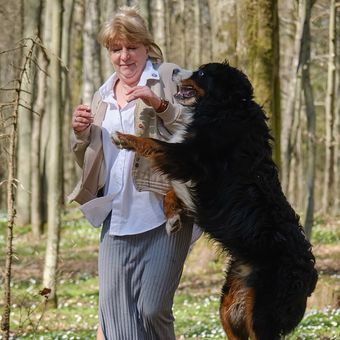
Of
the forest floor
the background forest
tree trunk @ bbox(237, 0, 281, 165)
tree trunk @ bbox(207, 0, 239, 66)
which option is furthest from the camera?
tree trunk @ bbox(207, 0, 239, 66)

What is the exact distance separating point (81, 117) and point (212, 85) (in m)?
0.95

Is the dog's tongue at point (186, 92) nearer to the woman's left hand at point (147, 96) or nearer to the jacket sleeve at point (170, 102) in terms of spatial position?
the jacket sleeve at point (170, 102)

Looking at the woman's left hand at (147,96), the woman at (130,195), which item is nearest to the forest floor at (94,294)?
the woman at (130,195)

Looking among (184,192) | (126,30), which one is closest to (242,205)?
(184,192)

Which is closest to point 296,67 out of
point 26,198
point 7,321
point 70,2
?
point 70,2

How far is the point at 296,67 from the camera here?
14422mm

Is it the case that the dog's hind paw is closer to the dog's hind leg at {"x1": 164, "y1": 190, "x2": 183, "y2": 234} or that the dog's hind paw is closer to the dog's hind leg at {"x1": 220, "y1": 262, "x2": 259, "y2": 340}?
the dog's hind leg at {"x1": 164, "y1": 190, "x2": 183, "y2": 234}

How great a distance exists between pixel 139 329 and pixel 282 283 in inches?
41.9

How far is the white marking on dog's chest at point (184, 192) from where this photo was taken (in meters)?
5.71

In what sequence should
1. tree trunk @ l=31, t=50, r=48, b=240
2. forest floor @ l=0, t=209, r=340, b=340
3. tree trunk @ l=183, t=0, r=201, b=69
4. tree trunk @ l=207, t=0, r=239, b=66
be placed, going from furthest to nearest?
tree trunk @ l=183, t=0, r=201, b=69 → tree trunk @ l=31, t=50, r=48, b=240 → tree trunk @ l=207, t=0, r=239, b=66 → forest floor @ l=0, t=209, r=340, b=340

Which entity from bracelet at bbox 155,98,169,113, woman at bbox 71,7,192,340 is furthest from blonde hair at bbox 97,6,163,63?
bracelet at bbox 155,98,169,113

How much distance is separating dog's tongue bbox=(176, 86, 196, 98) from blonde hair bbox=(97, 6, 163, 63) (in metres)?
0.39

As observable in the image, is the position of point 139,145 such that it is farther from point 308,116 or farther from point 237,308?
point 308,116

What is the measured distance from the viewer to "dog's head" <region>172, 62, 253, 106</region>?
587 centimetres
